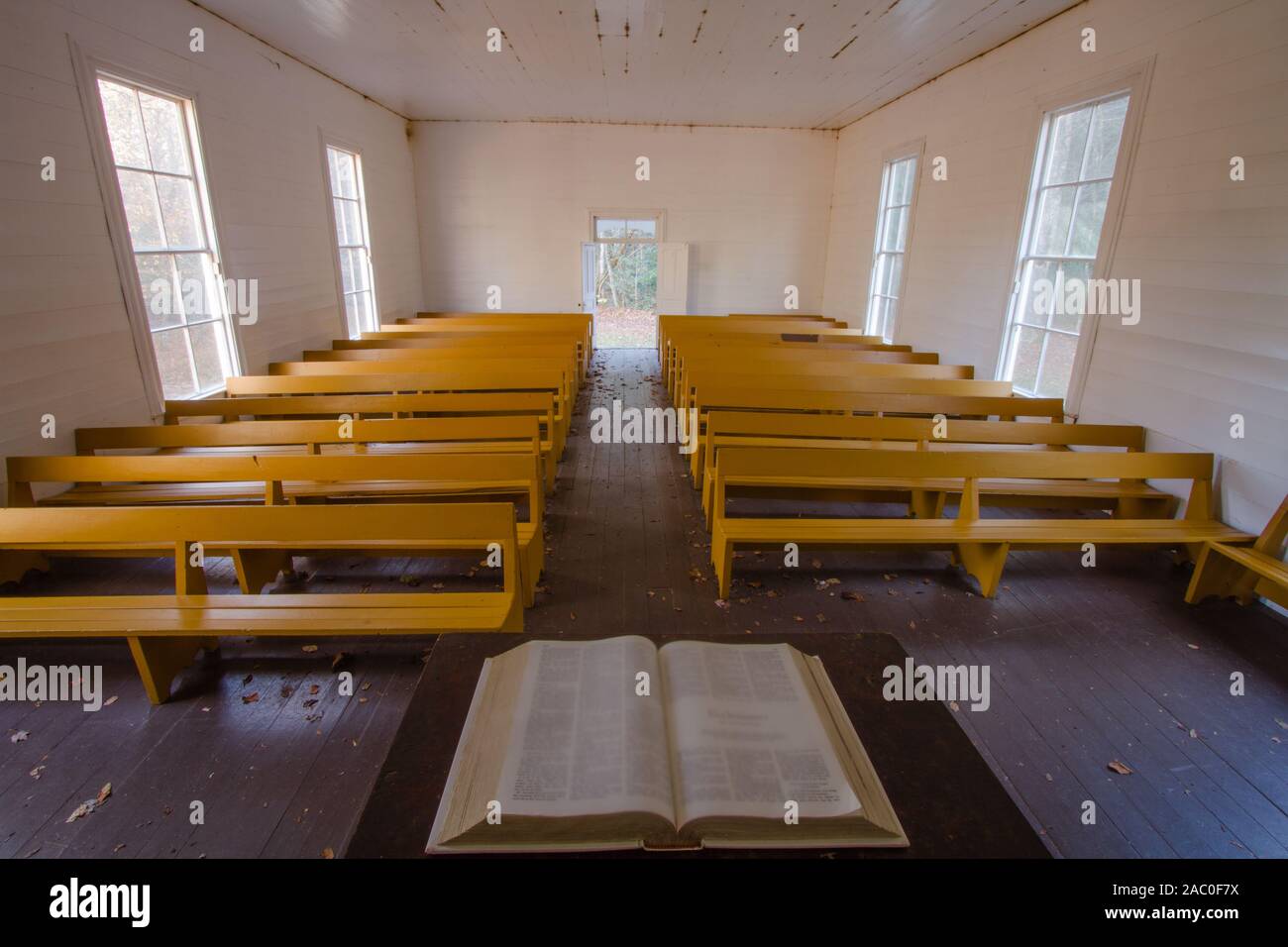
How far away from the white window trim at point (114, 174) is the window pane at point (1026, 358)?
22.0 ft

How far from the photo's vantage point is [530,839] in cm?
74

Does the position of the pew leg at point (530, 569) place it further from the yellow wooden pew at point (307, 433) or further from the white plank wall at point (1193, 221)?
the white plank wall at point (1193, 221)

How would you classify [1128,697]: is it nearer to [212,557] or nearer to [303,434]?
[303,434]

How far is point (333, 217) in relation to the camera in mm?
6898

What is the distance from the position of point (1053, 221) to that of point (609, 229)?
23.4 feet

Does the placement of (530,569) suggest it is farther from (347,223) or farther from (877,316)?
(877,316)

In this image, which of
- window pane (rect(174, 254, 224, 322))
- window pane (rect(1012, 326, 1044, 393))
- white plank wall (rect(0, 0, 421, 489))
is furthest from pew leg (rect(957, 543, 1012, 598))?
window pane (rect(174, 254, 224, 322))

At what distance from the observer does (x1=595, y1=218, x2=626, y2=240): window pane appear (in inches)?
413

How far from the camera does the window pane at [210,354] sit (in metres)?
4.87

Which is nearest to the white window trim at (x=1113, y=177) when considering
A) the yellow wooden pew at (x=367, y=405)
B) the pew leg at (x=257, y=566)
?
the yellow wooden pew at (x=367, y=405)

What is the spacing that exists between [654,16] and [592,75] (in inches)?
83.9

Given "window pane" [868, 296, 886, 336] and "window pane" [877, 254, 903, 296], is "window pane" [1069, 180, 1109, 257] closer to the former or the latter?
"window pane" [877, 254, 903, 296]

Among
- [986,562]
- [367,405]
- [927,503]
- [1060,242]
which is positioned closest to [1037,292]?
[1060,242]
